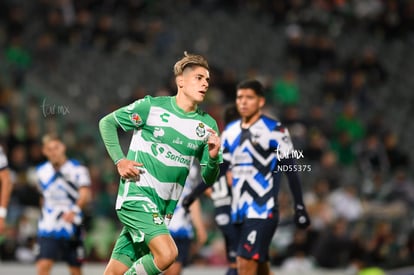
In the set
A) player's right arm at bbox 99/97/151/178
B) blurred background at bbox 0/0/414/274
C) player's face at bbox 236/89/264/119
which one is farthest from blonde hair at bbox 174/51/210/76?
blurred background at bbox 0/0/414/274

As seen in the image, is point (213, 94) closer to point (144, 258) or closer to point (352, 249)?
point (352, 249)

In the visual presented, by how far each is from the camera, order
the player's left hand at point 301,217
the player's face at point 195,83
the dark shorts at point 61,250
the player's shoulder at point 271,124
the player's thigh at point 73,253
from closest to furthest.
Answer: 1. the player's face at point 195,83
2. the player's left hand at point 301,217
3. the player's shoulder at point 271,124
4. the dark shorts at point 61,250
5. the player's thigh at point 73,253

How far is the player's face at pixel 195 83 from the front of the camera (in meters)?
8.55

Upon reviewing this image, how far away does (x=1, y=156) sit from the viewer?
1060 cm

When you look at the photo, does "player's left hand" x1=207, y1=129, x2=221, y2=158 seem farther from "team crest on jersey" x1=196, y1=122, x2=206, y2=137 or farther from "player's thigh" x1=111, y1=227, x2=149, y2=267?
"player's thigh" x1=111, y1=227, x2=149, y2=267

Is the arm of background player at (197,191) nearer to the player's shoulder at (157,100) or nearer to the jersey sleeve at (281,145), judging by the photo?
the jersey sleeve at (281,145)

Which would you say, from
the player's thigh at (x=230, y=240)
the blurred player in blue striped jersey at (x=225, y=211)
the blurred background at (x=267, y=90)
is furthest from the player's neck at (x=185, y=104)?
the blurred background at (x=267, y=90)

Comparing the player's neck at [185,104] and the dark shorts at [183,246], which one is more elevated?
the player's neck at [185,104]

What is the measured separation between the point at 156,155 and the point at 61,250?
13.2 ft

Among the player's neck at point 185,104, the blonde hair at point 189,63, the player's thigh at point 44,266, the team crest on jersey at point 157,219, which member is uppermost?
the blonde hair at point 189,63

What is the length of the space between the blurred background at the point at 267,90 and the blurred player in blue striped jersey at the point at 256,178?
19.3ft

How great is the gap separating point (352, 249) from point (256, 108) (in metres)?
6.75

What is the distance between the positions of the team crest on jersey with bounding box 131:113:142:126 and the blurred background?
7.40m

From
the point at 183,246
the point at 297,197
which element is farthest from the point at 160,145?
the point at 183,246
